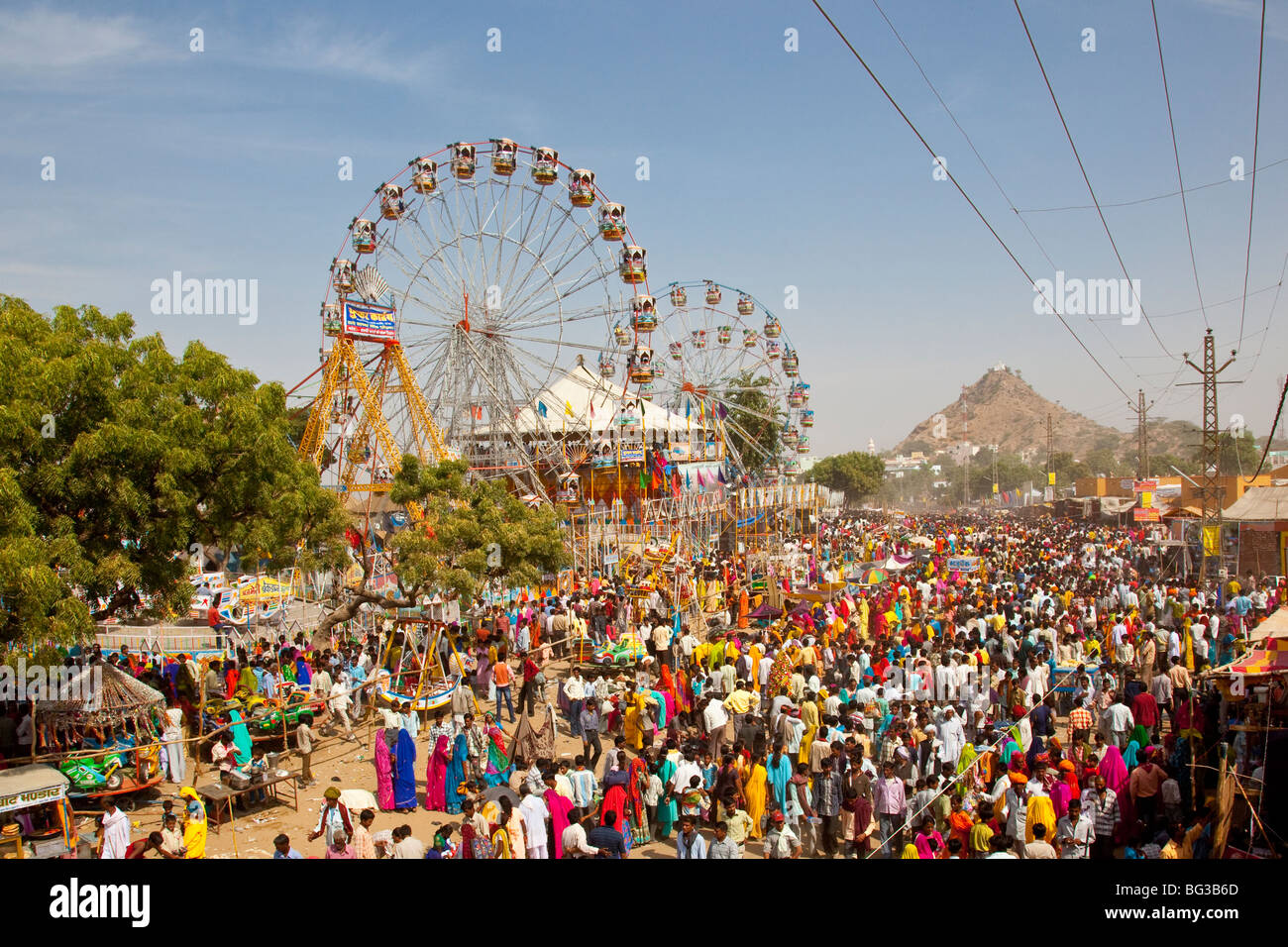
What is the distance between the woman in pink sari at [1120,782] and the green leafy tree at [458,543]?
28.1ft

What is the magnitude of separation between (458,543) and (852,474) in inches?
2980

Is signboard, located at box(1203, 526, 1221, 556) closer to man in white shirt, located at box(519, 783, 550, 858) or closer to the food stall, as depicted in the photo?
man in white shirt, located at box(519, 783, 550, 858)

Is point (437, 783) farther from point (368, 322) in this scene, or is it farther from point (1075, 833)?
point (368, 322)

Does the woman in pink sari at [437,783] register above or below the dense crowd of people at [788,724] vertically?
below

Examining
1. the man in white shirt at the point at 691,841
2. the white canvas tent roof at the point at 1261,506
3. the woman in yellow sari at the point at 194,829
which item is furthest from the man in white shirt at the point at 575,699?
the white canvas tent roof at the point at 1261,506

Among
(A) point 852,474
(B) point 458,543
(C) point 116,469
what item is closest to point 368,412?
(B) point 458,543

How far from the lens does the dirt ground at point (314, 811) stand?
839cm

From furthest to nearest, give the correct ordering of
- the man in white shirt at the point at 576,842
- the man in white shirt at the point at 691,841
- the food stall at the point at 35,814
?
the food stall at the point at 35,814
the man in white shirt at the point at 576,842
the man in white shirt at the point at 691,841

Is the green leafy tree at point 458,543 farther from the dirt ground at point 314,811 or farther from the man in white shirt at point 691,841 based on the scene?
the man in white shirt at point 691,841

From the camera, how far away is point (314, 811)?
9391mm

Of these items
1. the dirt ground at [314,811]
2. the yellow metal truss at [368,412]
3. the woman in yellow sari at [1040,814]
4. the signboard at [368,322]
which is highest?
the signboard at [368,322]

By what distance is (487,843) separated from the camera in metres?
6.67
